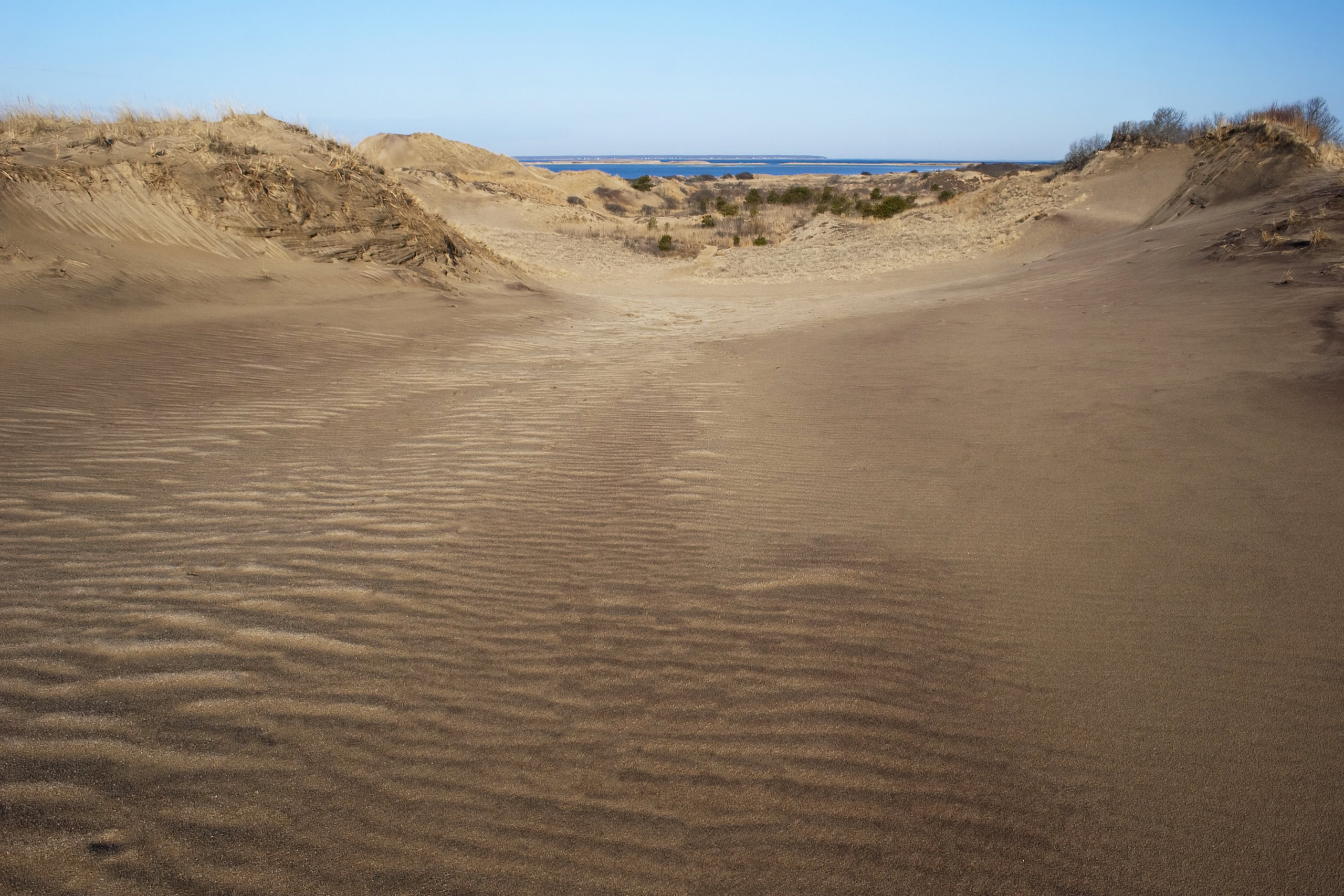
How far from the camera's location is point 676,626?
336 centimetres

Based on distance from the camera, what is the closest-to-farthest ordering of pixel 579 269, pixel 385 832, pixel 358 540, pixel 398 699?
pixel 385 832, pixel 398 699, pixel 358 540, pixel 579 269

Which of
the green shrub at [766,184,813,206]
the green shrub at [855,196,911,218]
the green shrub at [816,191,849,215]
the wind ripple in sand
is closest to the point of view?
the wind ripple in sand

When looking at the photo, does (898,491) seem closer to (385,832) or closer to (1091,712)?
(1091,712)

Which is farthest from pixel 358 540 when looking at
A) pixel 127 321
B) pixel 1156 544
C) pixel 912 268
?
pixel 912 268

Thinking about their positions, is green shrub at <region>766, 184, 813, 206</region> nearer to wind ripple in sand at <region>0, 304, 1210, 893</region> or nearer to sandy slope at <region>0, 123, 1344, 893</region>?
sandy slope at <region>0, 123, 1344, 893</region>

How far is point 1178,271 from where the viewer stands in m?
10.5

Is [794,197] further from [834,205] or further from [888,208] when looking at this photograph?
[888,208]

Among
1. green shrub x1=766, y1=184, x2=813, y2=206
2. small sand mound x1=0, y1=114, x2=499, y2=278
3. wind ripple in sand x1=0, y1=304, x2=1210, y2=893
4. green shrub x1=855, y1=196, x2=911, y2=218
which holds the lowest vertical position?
wind ripple in sand x1=0, y1=304, x2=1210, y2=893

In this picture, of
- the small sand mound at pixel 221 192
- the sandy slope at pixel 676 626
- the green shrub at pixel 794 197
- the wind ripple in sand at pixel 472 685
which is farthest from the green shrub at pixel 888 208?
the wind ripple in sand at pixel 472 685

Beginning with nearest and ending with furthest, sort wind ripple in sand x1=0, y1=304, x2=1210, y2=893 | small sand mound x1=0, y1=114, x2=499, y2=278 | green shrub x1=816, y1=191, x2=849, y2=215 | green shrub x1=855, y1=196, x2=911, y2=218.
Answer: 1. wind ripple in sand x1=0, y1=304, x2=1210, y2=893
2. small sand mound x1=0, y1=114, x2=499, y2=278
3. green shrub x1=855, y1=196, x2=911, y2=218
4. green shrub x1=816, y1=191, x2=849, y2=215

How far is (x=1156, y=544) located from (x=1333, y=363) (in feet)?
13.0

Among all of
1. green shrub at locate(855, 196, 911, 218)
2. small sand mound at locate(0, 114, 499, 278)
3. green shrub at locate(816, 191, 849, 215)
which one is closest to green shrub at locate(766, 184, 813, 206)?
green shrub at locate(816, 191, 849, 215)

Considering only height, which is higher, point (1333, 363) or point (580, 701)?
point (1333, 363)

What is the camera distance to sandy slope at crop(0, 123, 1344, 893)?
217cm
